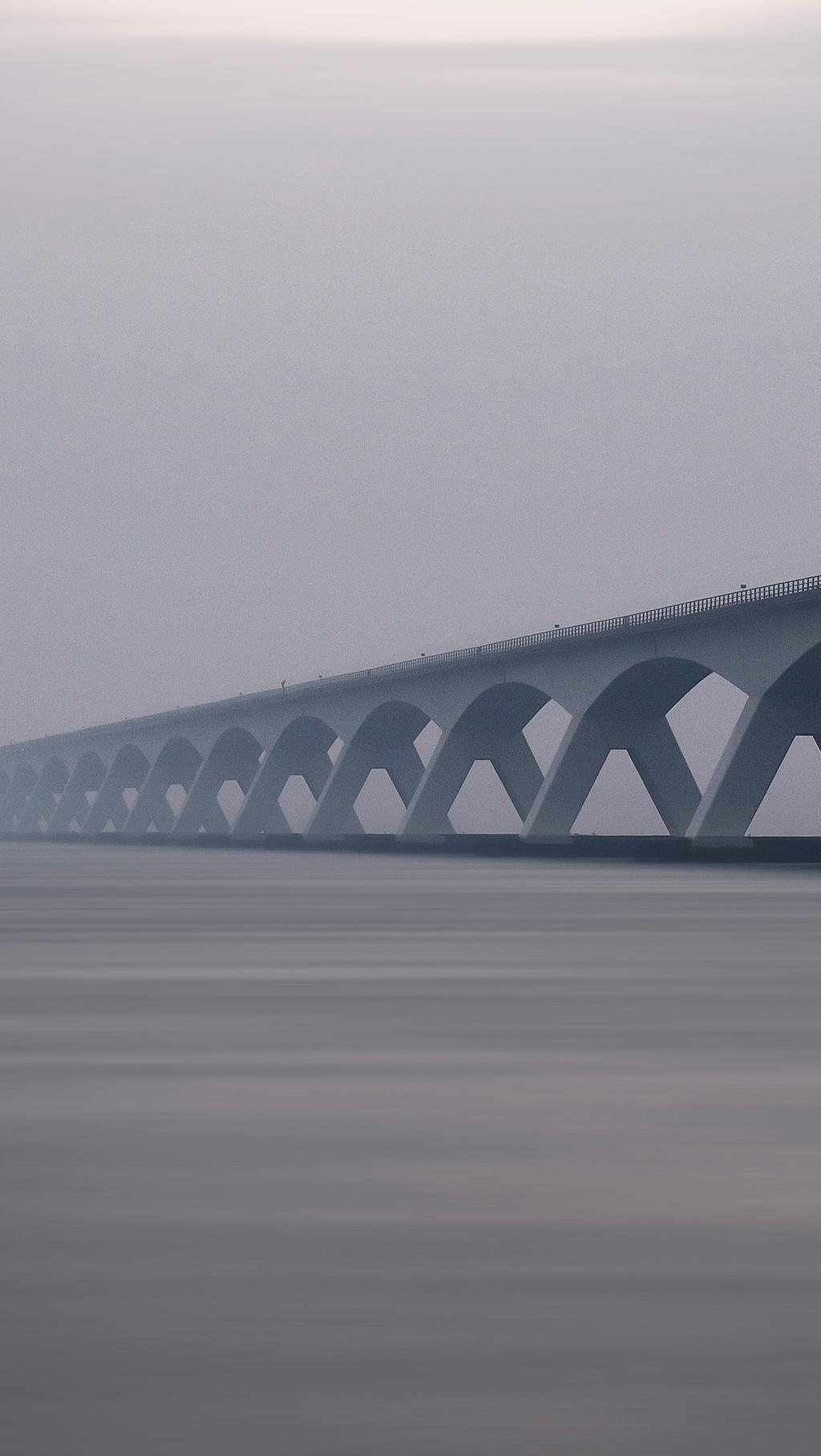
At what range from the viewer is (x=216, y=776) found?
141m

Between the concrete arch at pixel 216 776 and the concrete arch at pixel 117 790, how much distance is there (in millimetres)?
18801

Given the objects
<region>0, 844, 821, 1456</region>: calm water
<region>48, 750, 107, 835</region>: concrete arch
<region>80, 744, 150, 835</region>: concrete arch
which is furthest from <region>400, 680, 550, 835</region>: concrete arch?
<region>48, 750, 107, 835</region>: concrete arch

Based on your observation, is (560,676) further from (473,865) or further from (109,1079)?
(109,1079)

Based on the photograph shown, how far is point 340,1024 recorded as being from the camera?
1392 centimetres

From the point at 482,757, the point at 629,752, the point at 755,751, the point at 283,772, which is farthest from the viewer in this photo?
the point at 283,772

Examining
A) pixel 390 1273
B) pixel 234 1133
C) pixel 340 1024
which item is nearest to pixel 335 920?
pixel 340 1024

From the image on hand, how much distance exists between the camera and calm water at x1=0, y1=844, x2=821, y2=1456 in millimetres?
4801

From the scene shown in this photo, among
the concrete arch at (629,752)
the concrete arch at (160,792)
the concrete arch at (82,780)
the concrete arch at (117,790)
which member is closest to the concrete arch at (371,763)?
the concrete arch at (629,752)

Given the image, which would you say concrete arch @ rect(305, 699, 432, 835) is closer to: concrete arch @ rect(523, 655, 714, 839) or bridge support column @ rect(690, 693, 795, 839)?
concrete arch @ rect(523, 655, 714, 839)

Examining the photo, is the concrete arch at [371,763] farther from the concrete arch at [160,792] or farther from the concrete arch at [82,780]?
the concrete arch at [82,780]

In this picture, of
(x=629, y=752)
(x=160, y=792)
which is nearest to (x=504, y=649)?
(x=629, y=752)

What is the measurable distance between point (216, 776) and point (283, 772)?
51.7ft

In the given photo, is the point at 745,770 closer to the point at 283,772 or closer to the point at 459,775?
the point at 459,775

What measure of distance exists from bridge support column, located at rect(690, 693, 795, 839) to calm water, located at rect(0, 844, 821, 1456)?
47346 millimetres
